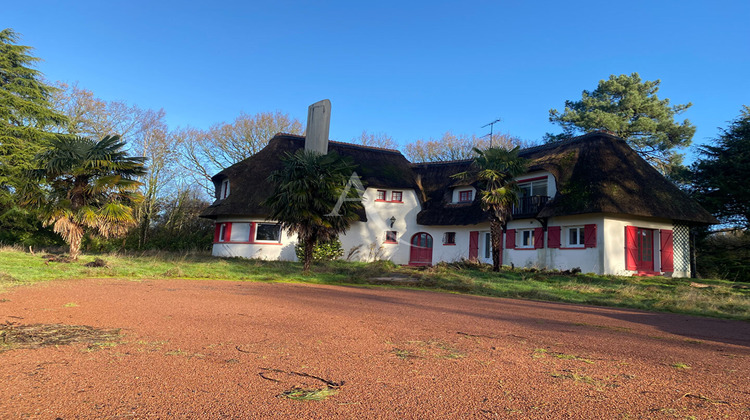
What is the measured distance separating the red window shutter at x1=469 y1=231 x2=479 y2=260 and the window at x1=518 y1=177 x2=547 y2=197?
11.2 feet

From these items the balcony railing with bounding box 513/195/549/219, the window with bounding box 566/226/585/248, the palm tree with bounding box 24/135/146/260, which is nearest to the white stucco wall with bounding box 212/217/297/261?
the palm tree with bounding box 24/135/146/260

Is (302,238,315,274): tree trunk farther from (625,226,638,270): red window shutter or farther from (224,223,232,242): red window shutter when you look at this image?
(625,226,638,270): red window shutter

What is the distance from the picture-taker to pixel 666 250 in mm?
19781

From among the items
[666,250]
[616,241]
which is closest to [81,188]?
[616,241]

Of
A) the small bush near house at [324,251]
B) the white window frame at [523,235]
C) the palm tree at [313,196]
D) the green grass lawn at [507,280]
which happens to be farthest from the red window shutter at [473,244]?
the palm tree at [313,196]

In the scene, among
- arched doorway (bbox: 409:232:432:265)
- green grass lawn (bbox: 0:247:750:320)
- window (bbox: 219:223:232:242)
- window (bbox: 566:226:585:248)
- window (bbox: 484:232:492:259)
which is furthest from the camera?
arched doorway (bbox: 409:232:432:265)

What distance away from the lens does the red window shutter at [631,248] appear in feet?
61.9

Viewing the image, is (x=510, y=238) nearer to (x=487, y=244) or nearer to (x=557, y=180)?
(x=487, y=244)

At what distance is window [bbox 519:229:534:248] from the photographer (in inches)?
858

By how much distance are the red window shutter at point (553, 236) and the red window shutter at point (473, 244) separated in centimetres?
428

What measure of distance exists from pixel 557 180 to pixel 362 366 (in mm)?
18823

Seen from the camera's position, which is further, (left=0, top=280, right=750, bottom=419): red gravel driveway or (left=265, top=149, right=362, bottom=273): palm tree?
(left=265, top=149, right=362, bottom=273): palm tree

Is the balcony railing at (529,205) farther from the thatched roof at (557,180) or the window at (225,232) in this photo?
the window at (225,232)

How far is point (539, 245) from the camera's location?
69.0ft
